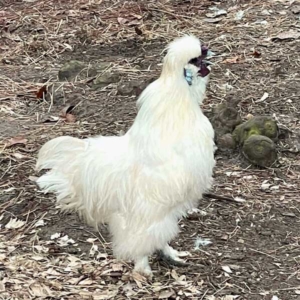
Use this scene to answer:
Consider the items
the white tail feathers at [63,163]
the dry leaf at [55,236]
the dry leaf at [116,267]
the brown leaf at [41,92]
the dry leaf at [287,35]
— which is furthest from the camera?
the dry leaf at [287,35]

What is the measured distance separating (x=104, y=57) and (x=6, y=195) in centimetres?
233

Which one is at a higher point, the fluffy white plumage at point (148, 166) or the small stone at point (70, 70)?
the fluffy white plumage at point (148, 166)

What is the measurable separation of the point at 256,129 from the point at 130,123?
900 millimetres

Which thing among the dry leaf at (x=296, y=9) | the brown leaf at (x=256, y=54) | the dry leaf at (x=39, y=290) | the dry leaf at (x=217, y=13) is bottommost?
the dry leaf at (x=39, y=290)

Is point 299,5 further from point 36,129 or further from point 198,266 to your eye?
point 198,266

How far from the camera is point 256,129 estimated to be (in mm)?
4367

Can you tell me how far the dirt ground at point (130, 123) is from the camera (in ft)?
11.3

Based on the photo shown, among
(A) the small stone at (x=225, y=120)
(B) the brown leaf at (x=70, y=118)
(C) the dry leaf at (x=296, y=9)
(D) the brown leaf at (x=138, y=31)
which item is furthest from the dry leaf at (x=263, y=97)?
(C) the dry leaf at (x=296, y=9)

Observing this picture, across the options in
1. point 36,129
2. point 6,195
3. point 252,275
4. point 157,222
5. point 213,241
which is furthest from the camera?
point 36,129

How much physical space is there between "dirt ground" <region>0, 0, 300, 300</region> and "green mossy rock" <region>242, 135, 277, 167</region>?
0.21 ft

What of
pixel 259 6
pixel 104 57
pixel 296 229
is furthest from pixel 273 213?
pixel 259 6

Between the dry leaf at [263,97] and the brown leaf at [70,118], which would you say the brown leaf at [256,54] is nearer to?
the dry leaf at [263,97]

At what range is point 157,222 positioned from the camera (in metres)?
3.16

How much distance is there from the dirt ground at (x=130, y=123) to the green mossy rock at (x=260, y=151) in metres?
0.06
